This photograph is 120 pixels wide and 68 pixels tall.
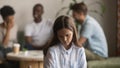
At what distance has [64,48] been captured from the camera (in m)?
2.11

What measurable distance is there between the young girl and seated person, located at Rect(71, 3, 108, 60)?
1369 millimetres

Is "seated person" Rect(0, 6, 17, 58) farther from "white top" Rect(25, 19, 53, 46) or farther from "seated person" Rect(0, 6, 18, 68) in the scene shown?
"white top" Rect(25, 19, 53, 46)

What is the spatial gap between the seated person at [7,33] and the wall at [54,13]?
0.55 metres

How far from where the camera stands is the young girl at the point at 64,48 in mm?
2037

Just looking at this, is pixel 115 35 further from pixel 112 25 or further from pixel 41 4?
pixel 41 4

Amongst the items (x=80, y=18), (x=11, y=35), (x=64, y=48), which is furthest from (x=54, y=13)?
(x=64, y=48)

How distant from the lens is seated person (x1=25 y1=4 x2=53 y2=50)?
4.53m

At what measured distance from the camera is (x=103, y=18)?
190 inches

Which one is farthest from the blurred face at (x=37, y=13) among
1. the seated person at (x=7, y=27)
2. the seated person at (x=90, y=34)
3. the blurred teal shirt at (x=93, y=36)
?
the blurred teal shirt at (x=93, y=36)

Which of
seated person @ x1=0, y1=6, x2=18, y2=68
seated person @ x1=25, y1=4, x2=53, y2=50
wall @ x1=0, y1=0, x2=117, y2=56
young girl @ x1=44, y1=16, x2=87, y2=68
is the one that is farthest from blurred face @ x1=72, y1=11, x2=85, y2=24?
young girl @ x1=44, y1=16, x2=87, y2=68

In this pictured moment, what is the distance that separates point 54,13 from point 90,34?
55.3 inches

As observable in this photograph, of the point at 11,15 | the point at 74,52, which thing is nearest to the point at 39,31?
the point at 11,15

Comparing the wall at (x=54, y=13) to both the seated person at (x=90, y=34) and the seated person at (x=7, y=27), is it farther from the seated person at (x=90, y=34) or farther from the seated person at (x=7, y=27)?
the seated person at (x=90, y=34)

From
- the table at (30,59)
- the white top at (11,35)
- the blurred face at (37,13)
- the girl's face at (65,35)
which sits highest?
the girl's face at (65,35)
